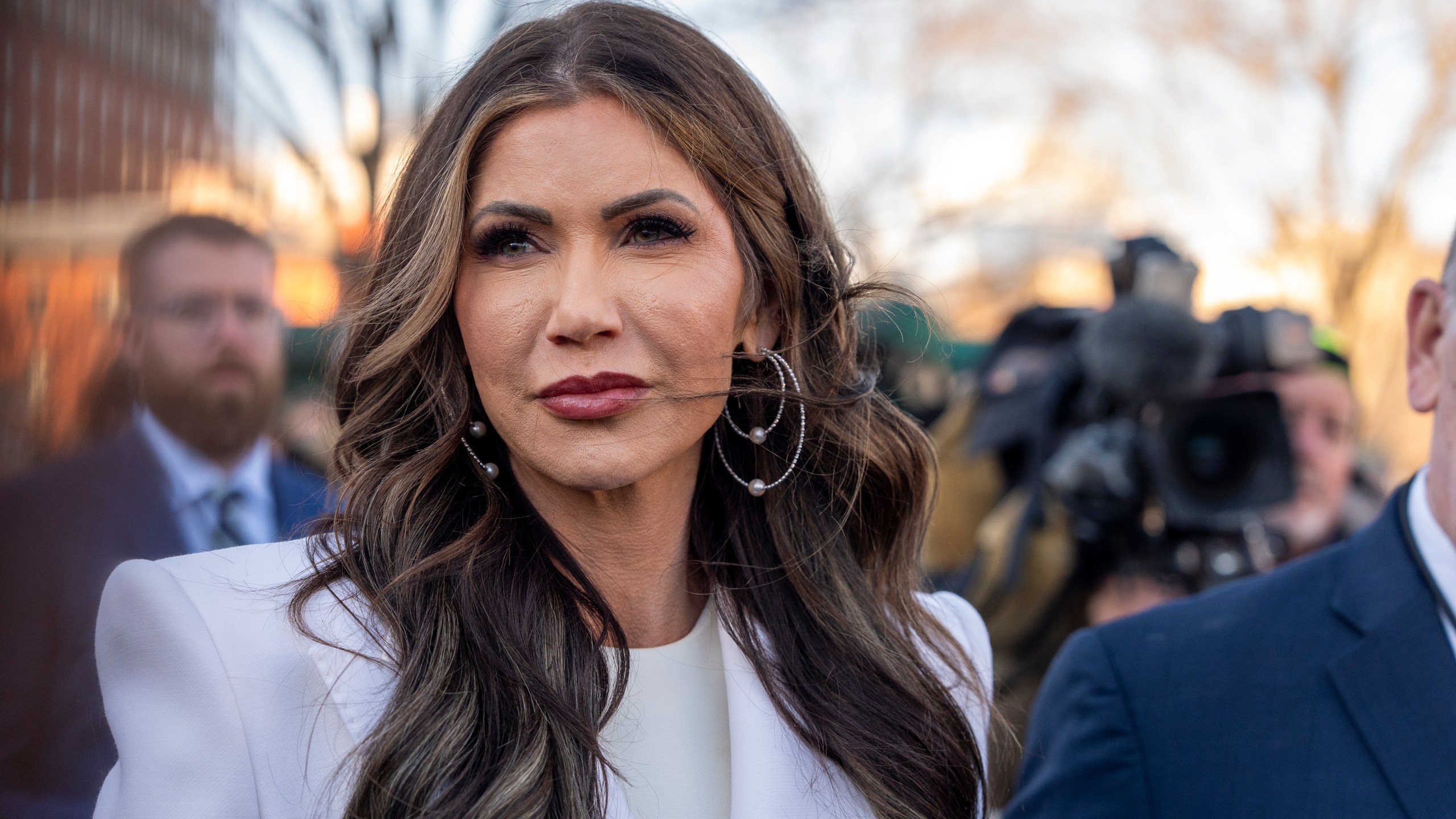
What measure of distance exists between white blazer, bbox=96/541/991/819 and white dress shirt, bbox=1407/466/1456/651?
1.34 meters

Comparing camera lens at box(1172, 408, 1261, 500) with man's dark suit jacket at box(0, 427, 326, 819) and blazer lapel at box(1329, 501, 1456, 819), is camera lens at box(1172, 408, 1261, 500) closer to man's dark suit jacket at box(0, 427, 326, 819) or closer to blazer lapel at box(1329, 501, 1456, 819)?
blazer lapel at box(1329, 501, 1456, 819)

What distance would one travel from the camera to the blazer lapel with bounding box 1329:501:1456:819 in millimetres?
1839

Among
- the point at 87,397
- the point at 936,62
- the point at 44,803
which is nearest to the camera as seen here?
the point at 44,803

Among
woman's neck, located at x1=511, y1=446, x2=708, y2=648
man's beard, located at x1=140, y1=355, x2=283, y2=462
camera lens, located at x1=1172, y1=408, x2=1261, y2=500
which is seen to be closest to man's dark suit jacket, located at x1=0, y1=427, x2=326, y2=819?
man's beard, located at x1=140, y1=355, x2=283, y2=462

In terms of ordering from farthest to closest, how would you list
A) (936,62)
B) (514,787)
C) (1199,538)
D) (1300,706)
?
(936,62) → (1199,538) → (1300,706) → (514,787)

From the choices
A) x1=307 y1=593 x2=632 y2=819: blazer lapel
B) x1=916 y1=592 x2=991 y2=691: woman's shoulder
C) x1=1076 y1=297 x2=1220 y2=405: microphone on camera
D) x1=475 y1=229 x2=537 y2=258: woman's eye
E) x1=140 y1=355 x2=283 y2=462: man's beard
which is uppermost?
x1=475 y1=229 x2=537 y2=258: woman's eye

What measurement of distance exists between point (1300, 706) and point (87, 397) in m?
1.92

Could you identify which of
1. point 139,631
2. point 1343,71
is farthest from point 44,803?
point 1343,71

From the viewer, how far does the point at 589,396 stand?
1.72m

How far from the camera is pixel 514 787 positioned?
1.52m

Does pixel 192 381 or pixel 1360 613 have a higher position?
pixel 192 381

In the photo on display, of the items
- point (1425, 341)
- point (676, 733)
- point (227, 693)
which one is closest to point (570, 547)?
point (676, 733)

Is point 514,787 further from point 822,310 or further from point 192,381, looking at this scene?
point 192,381

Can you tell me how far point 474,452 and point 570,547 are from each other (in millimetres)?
204
